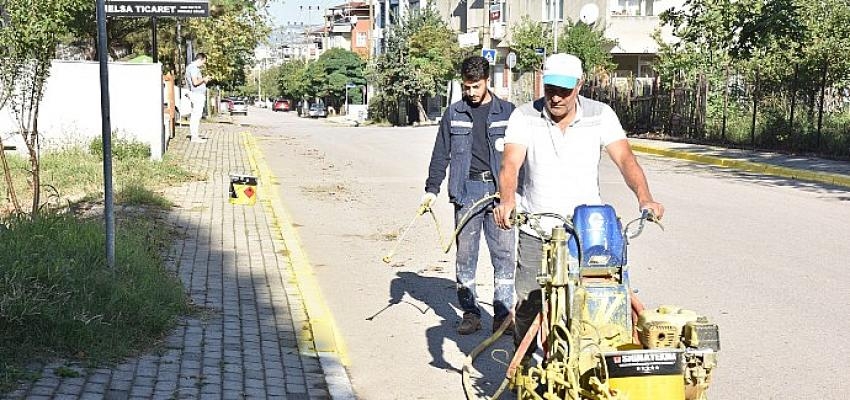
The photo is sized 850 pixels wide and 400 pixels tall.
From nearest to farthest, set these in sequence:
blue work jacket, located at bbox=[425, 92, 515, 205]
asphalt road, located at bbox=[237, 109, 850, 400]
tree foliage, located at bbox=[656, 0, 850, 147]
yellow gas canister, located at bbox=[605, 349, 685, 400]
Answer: yellow gas canister, located at bbox=[605, 349, 685, 400], asphalt road, located at bbox=[237, 109, 850, 400], blue work jacket, located at bbox=[425, 92, 515, 205], tree foliage, located at bbox=[656, 0, 850, 147]

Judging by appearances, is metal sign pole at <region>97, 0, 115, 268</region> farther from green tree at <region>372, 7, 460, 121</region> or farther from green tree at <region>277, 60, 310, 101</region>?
green tree at <region>277, 60, 310, 101</region>

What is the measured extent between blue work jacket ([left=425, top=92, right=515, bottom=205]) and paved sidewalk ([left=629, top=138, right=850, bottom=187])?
12.6m

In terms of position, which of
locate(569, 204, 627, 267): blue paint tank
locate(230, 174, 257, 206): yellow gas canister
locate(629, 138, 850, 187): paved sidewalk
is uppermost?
locate(569, 204, 627, 267): blue paint tank

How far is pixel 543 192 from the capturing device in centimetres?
546

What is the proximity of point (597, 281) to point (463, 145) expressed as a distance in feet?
8.09

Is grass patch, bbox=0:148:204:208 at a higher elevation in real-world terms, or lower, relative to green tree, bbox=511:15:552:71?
lower

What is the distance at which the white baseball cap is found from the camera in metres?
5.06

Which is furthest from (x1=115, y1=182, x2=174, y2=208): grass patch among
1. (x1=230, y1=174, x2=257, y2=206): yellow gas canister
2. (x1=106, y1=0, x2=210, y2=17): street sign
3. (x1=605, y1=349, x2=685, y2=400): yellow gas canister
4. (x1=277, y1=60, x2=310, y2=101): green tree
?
(x1=277, y1=60, x2=310, y2=101): green tree

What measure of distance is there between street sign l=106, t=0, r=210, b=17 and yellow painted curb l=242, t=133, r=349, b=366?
4.32 m

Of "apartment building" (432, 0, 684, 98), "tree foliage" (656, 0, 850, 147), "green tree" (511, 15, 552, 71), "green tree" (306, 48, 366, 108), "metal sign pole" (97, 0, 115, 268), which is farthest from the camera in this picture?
"green tree" (306, 48, 366, 108)

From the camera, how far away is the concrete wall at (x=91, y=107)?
18.0 m

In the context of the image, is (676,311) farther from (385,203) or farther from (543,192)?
(385,203)

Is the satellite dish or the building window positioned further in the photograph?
the building window

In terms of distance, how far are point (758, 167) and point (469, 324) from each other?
15.3 meters
